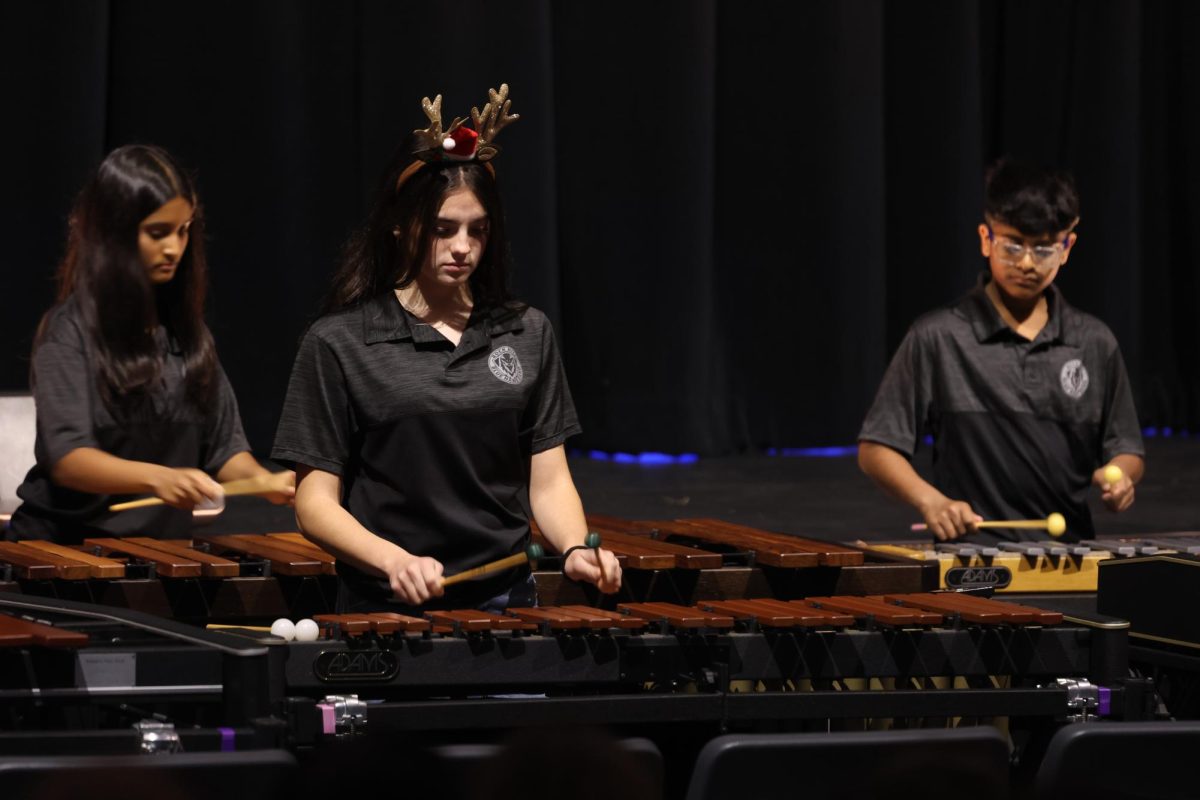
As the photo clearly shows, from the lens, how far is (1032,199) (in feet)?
15.5

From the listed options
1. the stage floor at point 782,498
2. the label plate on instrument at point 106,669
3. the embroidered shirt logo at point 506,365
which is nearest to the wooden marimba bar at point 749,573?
the embroidered shirt logo at point 506,365

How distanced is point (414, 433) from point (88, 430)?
1.06m

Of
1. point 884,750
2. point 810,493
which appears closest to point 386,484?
point 884,750

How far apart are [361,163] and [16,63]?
1.45 metres

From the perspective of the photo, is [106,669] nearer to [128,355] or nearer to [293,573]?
[293,573]

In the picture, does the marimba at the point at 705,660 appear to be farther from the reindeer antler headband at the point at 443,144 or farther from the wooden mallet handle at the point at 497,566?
the reindeer antler headband at the point at 443,144

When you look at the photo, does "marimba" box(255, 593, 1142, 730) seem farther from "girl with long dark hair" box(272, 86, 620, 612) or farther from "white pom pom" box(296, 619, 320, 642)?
"girl with long dark hair" box(272, 86, 620, 612)

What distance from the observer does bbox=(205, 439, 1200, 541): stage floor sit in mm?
6996

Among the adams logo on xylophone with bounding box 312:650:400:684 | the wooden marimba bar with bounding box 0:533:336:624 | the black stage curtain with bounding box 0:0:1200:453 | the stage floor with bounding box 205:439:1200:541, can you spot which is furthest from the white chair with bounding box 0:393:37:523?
the black stage curtain with bounding box 0:0:1200:453

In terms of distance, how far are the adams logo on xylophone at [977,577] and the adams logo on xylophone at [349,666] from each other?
145 centimetres

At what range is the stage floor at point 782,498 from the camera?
6996mm

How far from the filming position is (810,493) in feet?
25.7

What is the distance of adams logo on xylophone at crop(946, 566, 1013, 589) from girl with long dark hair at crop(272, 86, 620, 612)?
0.98 m

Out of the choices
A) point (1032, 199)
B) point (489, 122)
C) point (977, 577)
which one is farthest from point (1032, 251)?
point (489, 122)
